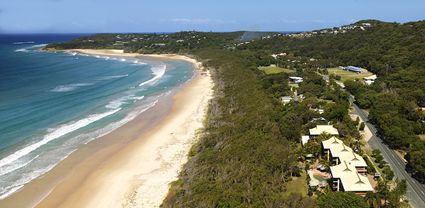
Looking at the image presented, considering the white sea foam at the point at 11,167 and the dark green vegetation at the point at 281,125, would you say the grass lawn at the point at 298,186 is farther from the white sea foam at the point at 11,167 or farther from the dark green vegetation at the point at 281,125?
the white sea foam at the point at 11,167

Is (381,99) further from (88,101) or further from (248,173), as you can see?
(88,101)

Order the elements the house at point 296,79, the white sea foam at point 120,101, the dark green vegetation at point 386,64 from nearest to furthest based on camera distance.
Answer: the dark green vegetation at point 386,64
the white sea foam at point 120,101
the house at point 296,79

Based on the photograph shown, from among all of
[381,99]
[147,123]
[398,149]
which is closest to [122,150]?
[147,123]

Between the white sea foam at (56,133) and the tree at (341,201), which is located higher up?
the tree at (341,201)

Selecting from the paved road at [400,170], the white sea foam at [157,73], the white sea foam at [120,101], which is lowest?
the white sea foam at [157,73]

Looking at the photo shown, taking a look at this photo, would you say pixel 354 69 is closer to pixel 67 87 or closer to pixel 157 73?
pixel 157 73

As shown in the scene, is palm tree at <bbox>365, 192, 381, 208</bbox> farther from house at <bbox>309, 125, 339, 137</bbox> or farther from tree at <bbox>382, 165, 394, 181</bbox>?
house at <bbox>309, 125, 339, 137</bbox>

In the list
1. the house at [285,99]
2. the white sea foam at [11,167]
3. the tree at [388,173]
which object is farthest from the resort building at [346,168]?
the white sea foam at [11,167]

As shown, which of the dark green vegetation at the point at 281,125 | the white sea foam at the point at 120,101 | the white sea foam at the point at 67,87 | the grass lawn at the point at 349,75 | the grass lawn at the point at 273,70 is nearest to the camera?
the dark green vegetation at the point at 281,125
